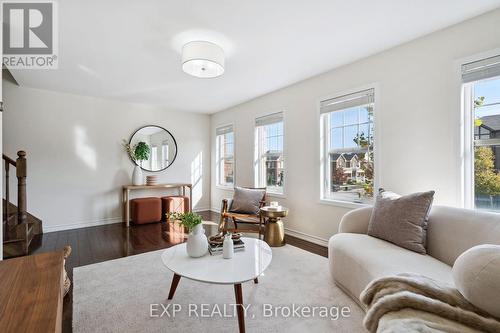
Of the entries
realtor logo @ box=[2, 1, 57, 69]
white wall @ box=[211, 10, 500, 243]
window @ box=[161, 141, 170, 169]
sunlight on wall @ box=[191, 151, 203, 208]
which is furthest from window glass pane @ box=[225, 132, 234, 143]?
realtor logo @ box=[2, 1, 57, 69]

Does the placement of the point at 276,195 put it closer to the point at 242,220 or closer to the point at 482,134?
the point at 242,220

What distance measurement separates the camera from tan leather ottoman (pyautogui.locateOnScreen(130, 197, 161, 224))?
14.1ft

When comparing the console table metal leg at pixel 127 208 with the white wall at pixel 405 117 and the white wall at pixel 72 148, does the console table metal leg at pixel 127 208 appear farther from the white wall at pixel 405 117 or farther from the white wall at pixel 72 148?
the white wall at pixel 405 117

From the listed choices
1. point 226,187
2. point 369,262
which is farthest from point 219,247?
point 226,187

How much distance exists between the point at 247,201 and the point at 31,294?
296 centimetres

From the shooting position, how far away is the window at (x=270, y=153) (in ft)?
13.2

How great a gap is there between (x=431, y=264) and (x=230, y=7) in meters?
2.48

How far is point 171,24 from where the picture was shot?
2133 millimetres

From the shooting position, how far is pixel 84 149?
4.21 m

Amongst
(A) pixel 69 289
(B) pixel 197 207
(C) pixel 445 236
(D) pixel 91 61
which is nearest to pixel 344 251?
(C) pixel 445 236

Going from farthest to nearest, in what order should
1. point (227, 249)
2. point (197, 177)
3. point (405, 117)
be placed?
point (197, 177)
point (405, 117)
point (227, 249)

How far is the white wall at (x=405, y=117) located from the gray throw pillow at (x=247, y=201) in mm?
546

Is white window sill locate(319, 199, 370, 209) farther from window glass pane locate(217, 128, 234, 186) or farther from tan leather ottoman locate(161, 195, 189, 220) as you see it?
tan leather ottoman locate(161, 195, 189, 220)

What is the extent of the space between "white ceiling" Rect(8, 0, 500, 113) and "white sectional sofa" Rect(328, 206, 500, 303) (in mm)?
1732
